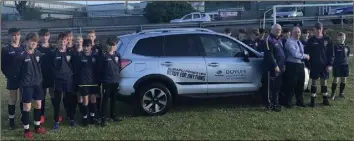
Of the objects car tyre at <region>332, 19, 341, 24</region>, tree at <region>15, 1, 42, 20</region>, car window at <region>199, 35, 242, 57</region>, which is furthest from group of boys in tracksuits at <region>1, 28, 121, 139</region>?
tree at <region>15, 1, 42, 20</region>

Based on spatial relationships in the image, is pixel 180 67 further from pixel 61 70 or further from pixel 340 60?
pixel 340 60

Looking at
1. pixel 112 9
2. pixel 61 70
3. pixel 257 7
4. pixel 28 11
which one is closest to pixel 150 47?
pixel 61 70

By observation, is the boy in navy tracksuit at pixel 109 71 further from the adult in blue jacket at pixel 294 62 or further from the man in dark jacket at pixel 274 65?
the adult in blue jacket at pixel 294 62

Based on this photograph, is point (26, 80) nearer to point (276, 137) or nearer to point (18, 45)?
point (18, 45)

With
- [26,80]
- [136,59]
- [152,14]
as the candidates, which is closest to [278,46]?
[136,59]

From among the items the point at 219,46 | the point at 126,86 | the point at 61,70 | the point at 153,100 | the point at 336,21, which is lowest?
the point at 153,100

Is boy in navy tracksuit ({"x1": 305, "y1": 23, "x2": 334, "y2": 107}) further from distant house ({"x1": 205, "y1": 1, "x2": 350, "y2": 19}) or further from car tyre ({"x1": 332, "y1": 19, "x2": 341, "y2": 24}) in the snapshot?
distant house ({"x1": 205, "y1": 1, "x2": 350, "y2": 19})

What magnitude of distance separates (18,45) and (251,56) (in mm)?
4551

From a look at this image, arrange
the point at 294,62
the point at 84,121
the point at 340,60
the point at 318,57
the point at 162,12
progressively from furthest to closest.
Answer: the point at 162,12 → the point at 340,60 → the point at 318,57 → the point at 294,62 → the point at 84,121

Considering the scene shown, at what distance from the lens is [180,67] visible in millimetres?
7996

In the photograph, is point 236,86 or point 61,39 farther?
point 236,86

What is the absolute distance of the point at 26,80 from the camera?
6.55 metres

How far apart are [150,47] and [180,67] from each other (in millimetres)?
716

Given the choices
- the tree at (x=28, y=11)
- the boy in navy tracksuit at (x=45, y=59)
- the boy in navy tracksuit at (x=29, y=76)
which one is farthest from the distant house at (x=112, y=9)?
the boy in navy tracksuit at (x=29, y=76)
